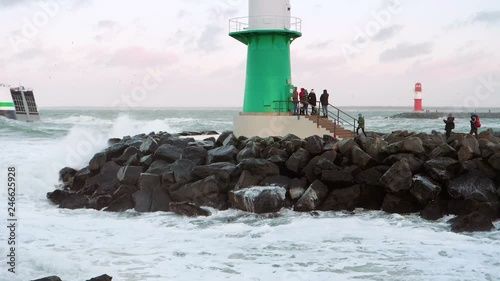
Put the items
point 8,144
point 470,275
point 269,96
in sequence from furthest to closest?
point 8,144 < point 269,96 < point 470,275

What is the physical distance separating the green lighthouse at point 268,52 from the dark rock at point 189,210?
623 cm

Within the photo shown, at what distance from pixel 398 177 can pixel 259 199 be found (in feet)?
8.87

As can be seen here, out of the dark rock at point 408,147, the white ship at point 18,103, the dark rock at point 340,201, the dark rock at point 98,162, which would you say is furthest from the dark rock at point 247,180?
the white ship at point 18,103

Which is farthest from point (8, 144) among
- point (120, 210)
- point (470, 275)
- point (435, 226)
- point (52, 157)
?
point (470, 275)

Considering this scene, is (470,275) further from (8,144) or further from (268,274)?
(8,144)

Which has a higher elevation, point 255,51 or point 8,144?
point 255,51

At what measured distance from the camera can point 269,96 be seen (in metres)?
16.4

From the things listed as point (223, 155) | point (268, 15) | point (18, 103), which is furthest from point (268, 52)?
point (18, 103)

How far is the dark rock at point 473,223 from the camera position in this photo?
8992 millimetres

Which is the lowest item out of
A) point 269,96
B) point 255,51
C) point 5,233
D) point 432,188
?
point 5,233

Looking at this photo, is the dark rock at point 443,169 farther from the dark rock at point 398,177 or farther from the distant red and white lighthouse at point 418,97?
the distant red and white lighthouse at point 418,97

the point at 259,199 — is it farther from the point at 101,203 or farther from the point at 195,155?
the point at 101,203

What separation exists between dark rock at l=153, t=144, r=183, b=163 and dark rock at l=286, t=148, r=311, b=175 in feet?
9.88

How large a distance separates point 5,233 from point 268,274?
5035 millimetres
